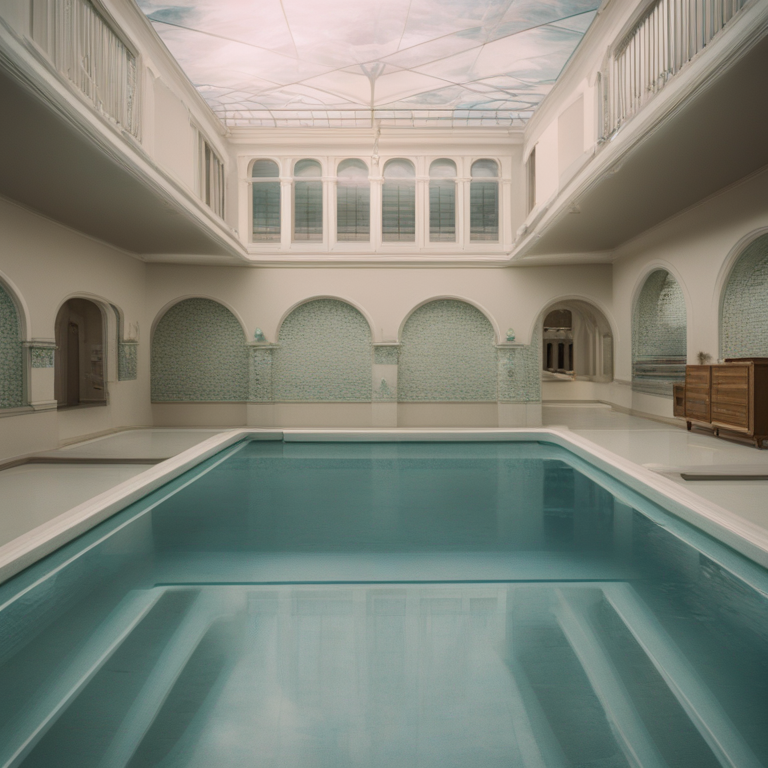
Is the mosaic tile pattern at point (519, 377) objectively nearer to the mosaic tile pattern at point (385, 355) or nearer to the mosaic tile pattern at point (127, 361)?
the mosaic tile pattern at point (385, 355)

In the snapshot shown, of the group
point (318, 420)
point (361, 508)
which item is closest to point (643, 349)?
point (318, 420)

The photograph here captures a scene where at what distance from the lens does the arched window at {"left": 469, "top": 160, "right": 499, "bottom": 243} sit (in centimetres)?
1116

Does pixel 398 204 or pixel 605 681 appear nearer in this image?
pixel 605 681

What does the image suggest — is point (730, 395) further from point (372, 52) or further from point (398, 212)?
point (398, 212)

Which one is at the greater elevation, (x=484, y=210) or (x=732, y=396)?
(x=484, y=210)

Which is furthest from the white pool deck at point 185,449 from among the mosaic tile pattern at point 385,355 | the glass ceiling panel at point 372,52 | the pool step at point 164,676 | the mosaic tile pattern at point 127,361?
the glass ceiling panel at point 372,52

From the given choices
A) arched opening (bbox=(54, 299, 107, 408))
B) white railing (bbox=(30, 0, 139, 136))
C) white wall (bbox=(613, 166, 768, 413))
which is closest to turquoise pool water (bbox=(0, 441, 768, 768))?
white railing (bbox=(30, 0, 139, 136))

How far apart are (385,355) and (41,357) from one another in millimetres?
5827

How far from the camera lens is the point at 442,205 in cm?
1120

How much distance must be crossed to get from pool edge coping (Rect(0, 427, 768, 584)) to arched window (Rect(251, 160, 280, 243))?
418cm

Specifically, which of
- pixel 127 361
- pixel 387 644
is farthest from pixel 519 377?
pixel 387 644

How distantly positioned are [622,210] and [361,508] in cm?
583

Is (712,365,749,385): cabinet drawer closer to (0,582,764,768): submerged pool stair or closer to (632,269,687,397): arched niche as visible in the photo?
(632,269,687,397): arched niche

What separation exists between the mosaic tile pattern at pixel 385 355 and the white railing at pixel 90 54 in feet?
18.9
